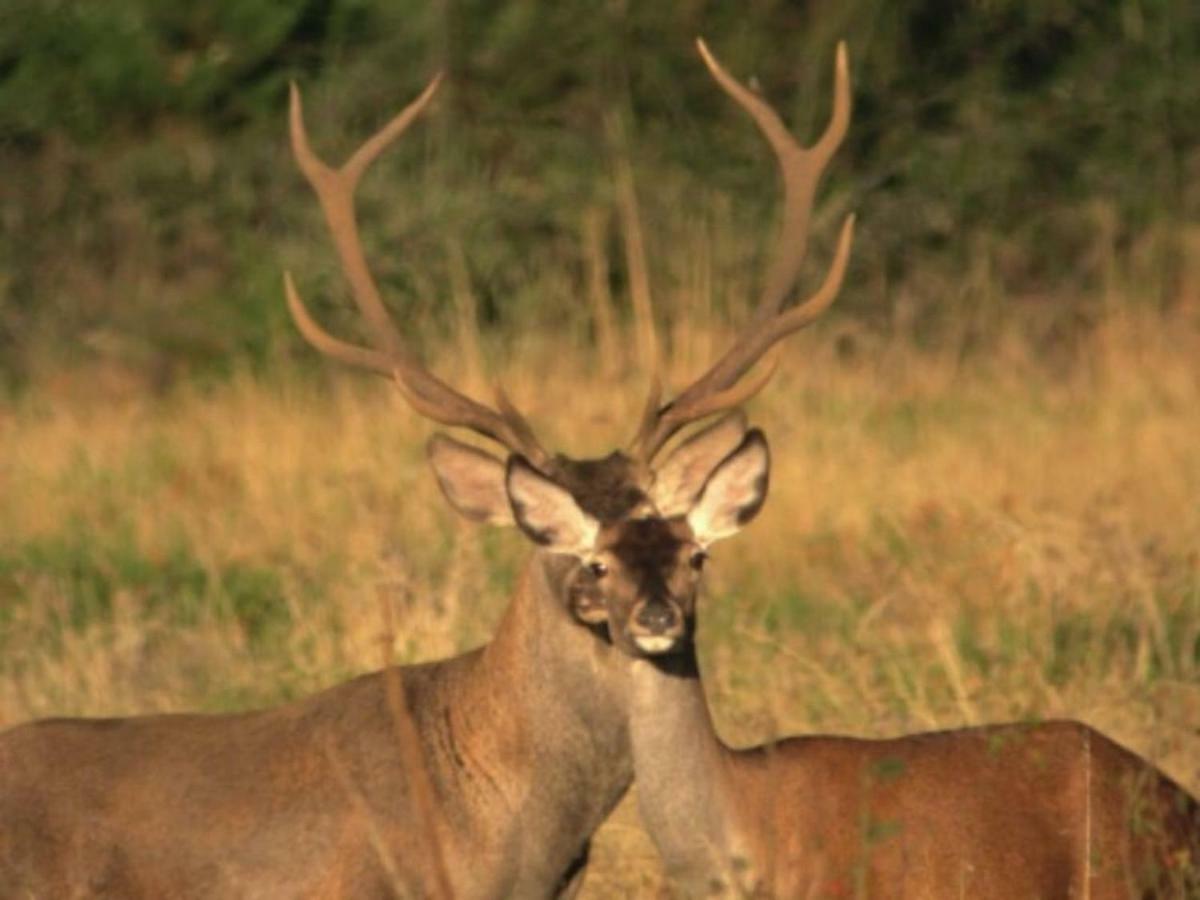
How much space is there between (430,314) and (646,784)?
835cm

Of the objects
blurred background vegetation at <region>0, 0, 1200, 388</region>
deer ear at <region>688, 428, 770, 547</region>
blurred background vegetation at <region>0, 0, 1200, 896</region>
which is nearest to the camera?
deer ear at <region>688, 428, 770, 547</region>

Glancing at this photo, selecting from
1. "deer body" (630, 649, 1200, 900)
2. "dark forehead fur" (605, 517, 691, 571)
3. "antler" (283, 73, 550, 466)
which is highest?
"antler" (283, 73, 550, 466)

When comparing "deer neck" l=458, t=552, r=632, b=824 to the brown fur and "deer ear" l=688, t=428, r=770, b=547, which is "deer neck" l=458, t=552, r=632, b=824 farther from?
"deer ear" l=688, t=428, r=770, b=547

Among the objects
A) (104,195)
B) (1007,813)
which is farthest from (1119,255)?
(1007,813)

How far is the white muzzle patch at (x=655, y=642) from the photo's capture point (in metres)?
5.89

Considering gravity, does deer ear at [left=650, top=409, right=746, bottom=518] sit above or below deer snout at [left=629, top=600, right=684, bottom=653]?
above

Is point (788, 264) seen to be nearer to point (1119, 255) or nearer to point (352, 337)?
point (352, 337)

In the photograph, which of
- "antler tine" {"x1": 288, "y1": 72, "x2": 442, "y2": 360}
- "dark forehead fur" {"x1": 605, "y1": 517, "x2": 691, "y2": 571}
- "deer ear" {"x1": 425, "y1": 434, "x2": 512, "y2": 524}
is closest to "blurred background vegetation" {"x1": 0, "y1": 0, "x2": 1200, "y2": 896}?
"deer ear" {"x1": 425, "y1": 434, "x2": 512, "y2": 524}

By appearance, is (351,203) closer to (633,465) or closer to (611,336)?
(633,465)

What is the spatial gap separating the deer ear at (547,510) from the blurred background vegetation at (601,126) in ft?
32.8

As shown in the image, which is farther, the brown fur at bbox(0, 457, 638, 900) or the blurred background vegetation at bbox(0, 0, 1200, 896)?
the blurred background vegetation at bbox(0, 0, 1200, 896)

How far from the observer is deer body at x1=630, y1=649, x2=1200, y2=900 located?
6.07m

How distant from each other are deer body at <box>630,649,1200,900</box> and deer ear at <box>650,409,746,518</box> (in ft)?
1.70

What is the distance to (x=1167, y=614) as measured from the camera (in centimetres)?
889
